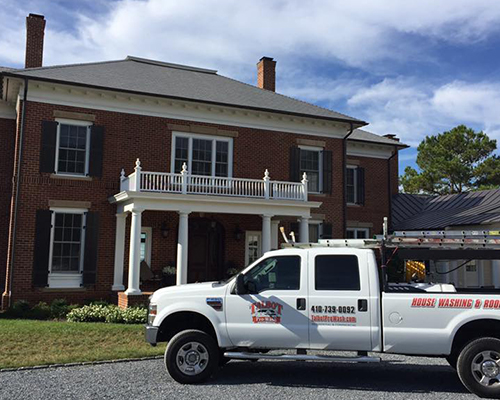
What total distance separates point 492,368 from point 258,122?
1412 cm

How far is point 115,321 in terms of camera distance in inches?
535

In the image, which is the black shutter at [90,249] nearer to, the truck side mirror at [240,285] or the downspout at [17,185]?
the downspout at [17,185]

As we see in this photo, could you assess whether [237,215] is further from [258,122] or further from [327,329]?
[327,329]

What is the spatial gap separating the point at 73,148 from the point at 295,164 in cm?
839

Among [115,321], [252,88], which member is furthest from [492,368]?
[252,88]

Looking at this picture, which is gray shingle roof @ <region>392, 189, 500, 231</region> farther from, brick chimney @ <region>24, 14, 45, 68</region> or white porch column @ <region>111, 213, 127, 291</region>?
brick chimney @ <region>24, 14, 45, 68</region>

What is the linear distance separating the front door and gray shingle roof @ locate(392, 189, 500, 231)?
9776mm

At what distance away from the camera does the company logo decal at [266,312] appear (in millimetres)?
7438

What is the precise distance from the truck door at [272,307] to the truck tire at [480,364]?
216 cm

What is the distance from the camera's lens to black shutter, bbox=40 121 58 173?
16.3 m

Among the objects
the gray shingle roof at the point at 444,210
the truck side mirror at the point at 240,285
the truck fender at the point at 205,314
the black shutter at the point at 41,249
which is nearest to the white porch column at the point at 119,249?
the black shutter at the point at 41,249

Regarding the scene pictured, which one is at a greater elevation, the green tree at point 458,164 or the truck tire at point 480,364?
the green tree at point 458,164

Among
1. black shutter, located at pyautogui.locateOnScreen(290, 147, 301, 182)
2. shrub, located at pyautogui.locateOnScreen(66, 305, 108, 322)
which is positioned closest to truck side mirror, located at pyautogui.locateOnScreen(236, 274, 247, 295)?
shrub, located at pyautogui.locateOnScreen(66, 305, 108, 322)

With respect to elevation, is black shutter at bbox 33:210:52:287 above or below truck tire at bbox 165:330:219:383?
above
